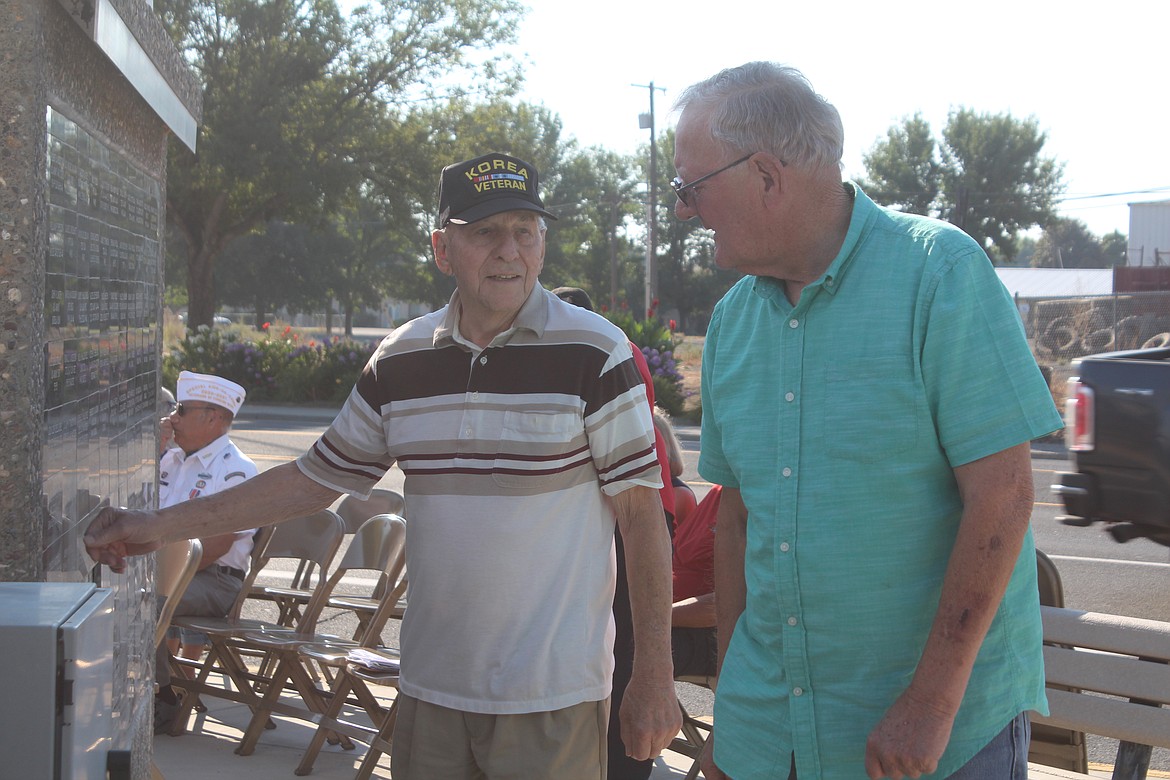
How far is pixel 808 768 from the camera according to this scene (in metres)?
2.05

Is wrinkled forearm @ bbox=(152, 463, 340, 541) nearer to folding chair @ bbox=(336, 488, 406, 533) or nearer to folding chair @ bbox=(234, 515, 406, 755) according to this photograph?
folding chair @ bbox=(234, 515, 406, 755)

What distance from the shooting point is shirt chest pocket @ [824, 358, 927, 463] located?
1.95 m

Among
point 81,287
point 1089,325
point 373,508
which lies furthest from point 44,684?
point 1089,325

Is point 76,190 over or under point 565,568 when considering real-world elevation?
over

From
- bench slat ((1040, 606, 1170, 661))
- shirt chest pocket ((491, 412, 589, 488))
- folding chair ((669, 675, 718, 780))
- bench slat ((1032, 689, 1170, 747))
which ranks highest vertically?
shirt chest pocket ((491, 412, 589, 488))

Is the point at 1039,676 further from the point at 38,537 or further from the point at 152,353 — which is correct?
the point at 152,353

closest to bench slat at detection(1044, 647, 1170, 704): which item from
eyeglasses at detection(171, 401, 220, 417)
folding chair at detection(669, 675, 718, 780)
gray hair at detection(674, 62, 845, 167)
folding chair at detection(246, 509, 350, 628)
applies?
folding chair at detection(669, 675, 718, 780)

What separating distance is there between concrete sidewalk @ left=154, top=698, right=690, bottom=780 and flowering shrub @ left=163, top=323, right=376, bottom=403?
17220 mm

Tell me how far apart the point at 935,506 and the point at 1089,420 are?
5.41ft

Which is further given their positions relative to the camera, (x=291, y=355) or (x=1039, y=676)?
(x=291, y=355)

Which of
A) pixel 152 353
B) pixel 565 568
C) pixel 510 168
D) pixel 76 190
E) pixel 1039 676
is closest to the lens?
pixel 1039 676

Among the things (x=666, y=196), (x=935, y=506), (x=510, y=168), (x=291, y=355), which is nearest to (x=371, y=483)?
(x=510, y=168)

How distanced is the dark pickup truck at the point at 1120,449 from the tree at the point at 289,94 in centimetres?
2643

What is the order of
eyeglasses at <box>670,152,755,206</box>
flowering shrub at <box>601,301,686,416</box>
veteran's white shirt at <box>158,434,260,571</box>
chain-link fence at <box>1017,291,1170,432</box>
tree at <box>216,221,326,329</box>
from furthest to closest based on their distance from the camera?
tree at <box>216,221,326,329</box> → chain-link fence at <box>1017,291,1170,432</box> → flowering shrub at <box>601,301,686,416</box> → veteran's white shirt at <box>158,434,260,571</box> → eyeglasses at <box>670,152,755,206</box>
